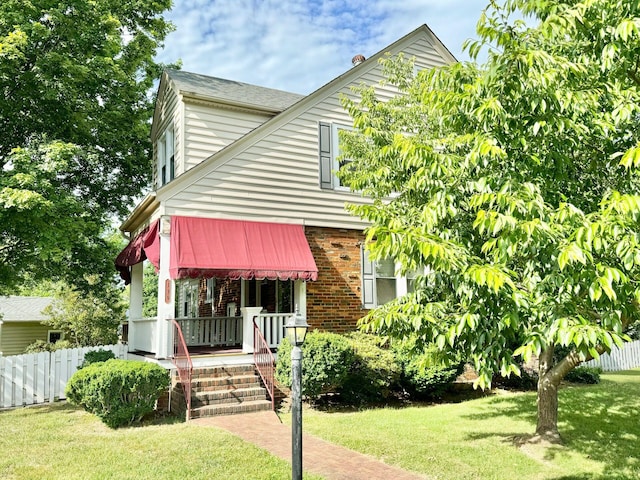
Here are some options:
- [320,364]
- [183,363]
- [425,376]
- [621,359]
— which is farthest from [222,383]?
[621,359]

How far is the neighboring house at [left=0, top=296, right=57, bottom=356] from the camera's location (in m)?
27.5

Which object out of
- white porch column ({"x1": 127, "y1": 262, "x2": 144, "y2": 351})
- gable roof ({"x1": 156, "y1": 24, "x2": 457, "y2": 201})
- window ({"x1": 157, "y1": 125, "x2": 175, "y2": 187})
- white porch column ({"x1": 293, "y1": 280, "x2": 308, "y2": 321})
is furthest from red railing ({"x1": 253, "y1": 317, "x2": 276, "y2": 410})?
window ({"x1": 157, "y1": 125, "x2": 175, "y2": 187})

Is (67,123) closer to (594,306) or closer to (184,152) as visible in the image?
(184,152)

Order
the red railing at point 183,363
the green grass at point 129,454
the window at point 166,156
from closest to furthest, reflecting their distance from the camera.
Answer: the green grass at point 129,454 < the red railing at point 183,363 < the window at point 166,156

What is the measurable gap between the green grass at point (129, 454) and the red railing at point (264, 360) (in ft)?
6.37

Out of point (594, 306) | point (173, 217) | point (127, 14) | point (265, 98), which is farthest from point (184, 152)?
point (594, 306)

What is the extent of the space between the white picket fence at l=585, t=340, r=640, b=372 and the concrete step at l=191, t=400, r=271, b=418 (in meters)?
13.4

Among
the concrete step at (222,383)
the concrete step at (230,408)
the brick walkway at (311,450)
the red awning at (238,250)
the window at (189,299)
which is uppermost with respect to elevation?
the red awning at (238,250)

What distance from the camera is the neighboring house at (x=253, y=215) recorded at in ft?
35.9

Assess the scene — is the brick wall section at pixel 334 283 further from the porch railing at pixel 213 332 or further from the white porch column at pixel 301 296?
the porch railing at pixel 213 332

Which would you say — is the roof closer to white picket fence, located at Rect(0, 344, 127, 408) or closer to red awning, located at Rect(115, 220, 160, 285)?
red awning, located at Rect(115, 220, 160, 285)

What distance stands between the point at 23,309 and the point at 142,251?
21.0m

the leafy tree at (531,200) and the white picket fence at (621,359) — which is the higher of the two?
the leafy tree at (531,200)

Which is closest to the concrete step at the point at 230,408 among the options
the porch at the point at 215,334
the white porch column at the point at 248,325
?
the porch at the point at 215,334
